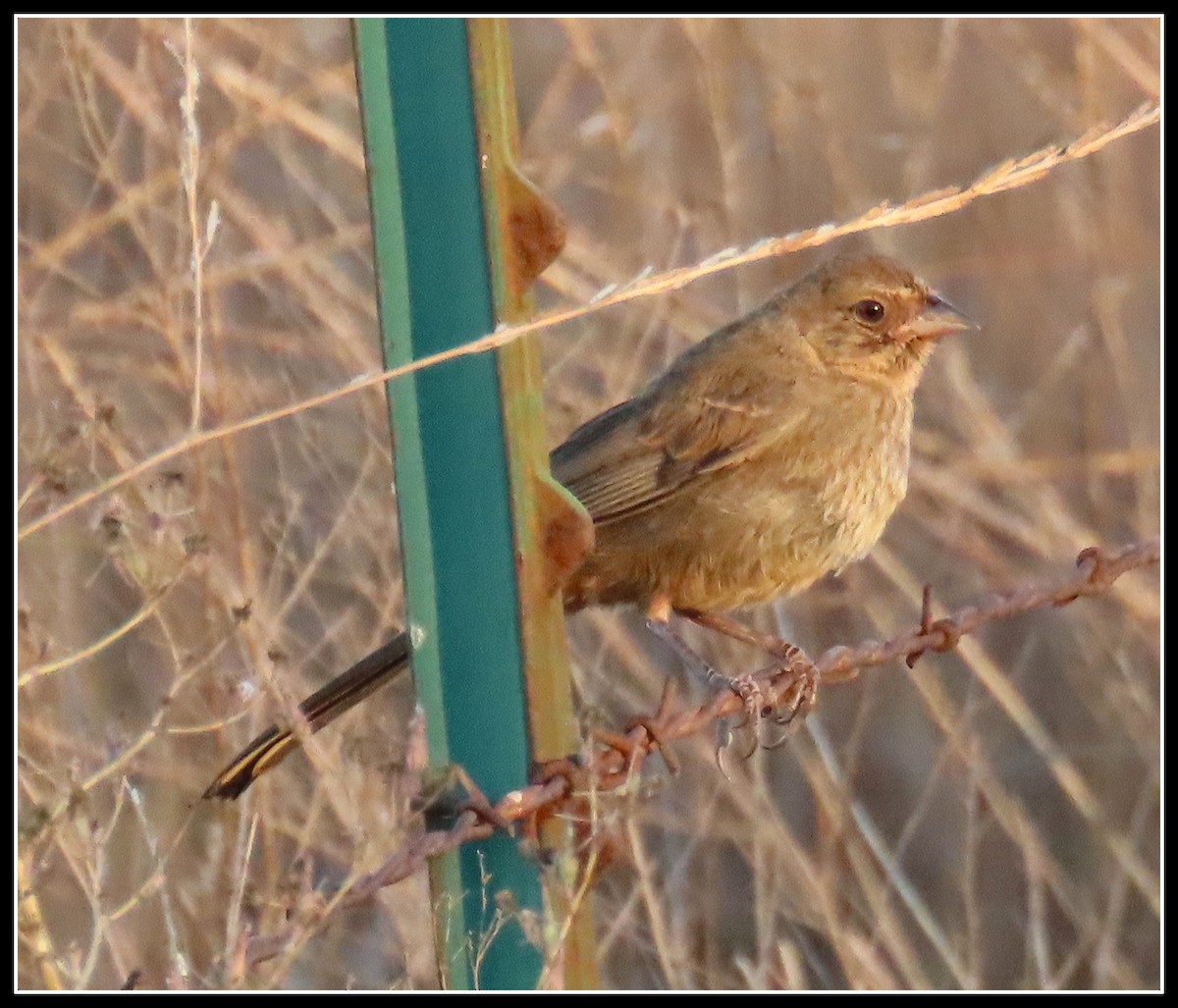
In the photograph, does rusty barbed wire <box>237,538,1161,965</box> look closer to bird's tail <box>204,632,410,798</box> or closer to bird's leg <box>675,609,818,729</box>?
bird's leg <box>675,609,818,729</box>

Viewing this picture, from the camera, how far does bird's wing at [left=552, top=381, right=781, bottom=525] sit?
460cm

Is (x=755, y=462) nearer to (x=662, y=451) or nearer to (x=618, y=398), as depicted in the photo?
(x=662, y=451)

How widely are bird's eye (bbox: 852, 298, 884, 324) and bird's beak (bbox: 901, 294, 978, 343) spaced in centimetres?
8

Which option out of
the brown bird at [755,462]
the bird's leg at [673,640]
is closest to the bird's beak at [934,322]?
the brown bird at [755,462]

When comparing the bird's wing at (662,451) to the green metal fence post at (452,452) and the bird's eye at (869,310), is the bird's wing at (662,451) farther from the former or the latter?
the green metal fence post at (452,452)

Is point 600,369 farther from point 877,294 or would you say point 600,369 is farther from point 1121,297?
point 1121,297

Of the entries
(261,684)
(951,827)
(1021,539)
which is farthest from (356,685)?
(951,827)

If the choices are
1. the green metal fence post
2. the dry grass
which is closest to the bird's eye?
the dry grass

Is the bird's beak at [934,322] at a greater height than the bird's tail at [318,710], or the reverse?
the bird's beak at [934,322]

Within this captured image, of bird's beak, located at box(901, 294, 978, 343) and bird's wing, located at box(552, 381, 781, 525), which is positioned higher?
bird's beak, located at box(901, 294, 978, 343)

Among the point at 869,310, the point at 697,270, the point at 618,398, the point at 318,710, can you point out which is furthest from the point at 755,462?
the point at 697,270

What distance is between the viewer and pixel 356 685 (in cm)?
349

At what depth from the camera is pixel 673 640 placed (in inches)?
172

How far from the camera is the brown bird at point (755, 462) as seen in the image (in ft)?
14.8
